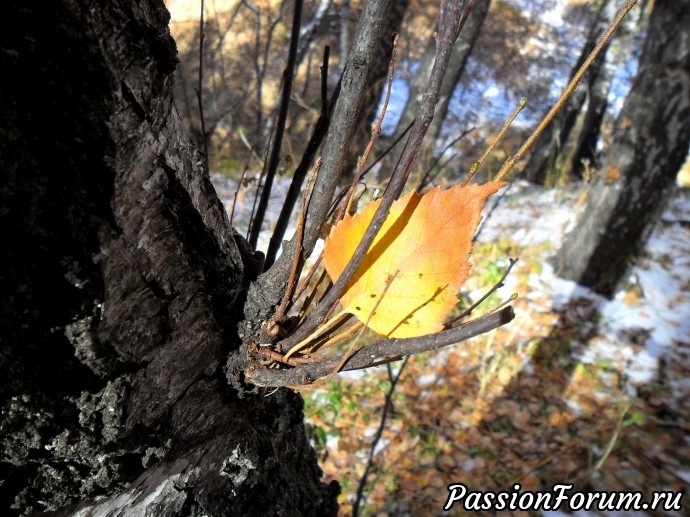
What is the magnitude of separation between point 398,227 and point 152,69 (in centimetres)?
32

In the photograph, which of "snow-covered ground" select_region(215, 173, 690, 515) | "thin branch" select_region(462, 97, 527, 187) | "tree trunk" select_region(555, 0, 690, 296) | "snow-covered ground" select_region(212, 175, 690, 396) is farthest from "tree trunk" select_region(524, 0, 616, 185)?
"thin branch" select_region(462, 97, 527, 187)

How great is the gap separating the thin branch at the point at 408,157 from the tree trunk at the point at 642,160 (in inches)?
126

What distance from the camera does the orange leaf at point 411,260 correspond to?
0.48 m

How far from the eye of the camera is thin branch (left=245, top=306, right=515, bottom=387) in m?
0.40

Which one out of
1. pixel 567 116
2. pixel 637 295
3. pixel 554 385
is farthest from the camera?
pixel 567 116

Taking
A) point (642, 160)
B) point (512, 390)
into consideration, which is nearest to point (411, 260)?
point (512, 390)

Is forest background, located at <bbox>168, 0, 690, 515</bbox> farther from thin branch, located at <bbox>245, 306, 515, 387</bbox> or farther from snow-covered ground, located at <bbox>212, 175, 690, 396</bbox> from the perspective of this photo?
thin branch, located at <bbox>245, 306, 515, 387</bbox>

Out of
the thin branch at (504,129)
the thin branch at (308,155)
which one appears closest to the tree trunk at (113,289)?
the thin branch at (308,155)

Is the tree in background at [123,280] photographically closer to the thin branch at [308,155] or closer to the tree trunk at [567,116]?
the thin branch at [308,155]

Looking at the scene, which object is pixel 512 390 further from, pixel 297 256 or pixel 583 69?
pixel 583 69

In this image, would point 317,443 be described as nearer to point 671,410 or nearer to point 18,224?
point 671,410

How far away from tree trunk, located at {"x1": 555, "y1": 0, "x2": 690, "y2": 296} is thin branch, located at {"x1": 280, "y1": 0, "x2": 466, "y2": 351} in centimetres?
319

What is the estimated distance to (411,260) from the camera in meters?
0.51

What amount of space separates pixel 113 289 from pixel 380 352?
12.6 inches
